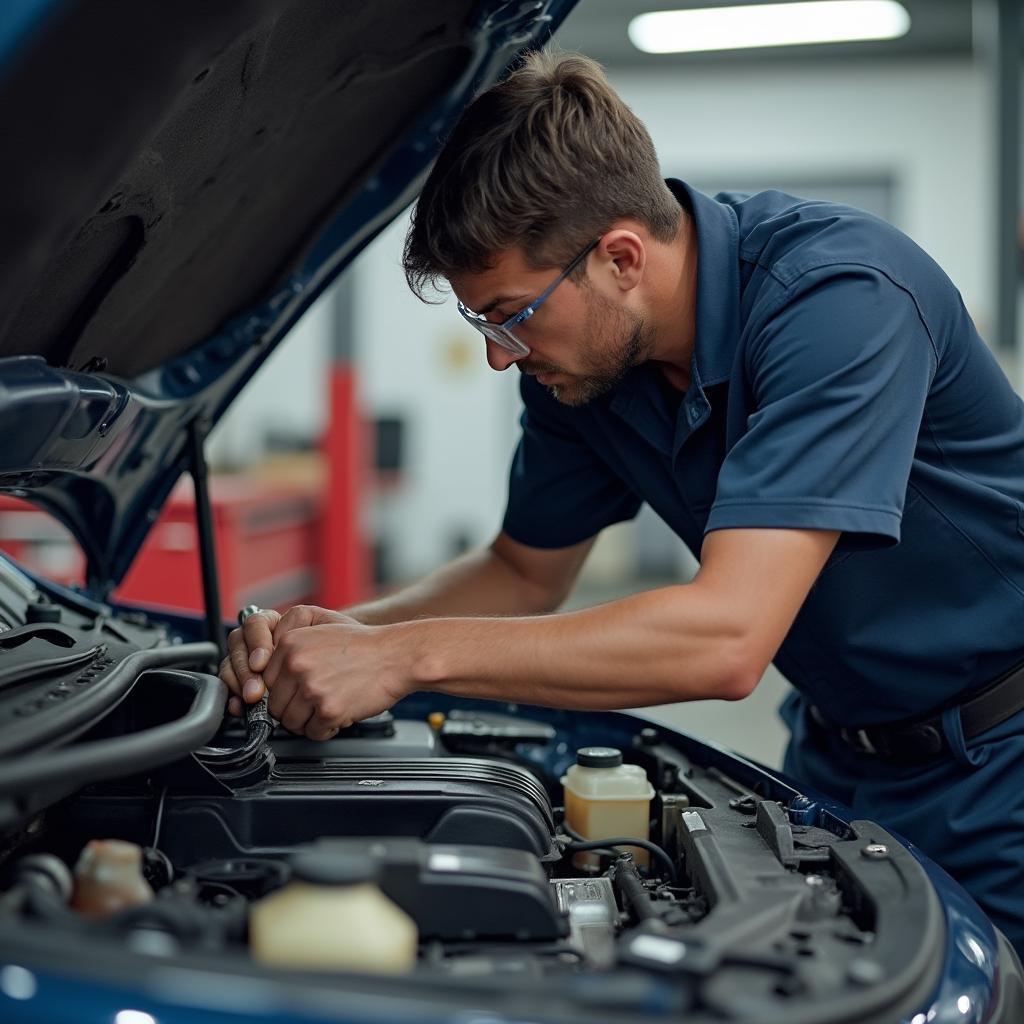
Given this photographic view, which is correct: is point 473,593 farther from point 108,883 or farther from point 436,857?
point 108,883

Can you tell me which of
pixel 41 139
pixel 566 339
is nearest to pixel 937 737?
pixel 566 339

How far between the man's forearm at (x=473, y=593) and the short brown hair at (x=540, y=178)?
0.57 metres

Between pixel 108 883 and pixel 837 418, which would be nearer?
pixel 108 883

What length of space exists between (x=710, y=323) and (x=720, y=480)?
0.93 ft

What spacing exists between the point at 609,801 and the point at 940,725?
44 cm

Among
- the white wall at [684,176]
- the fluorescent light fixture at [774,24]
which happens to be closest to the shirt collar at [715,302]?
the fluorescent light fixture at [774,24]

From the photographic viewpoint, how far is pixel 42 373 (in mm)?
1145

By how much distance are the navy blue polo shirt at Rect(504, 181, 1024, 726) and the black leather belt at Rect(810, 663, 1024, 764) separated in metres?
0.02

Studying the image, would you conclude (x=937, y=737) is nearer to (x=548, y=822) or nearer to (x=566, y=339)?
(x=548, y=822)

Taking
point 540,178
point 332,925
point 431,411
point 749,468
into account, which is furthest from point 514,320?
point 431,411

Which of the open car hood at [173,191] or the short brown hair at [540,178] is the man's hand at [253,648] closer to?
the open car hood at [173,191]

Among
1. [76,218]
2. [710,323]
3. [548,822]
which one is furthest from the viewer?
[710,323]

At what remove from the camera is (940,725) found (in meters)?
1.45

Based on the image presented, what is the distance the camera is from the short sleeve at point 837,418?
116 centimetres
